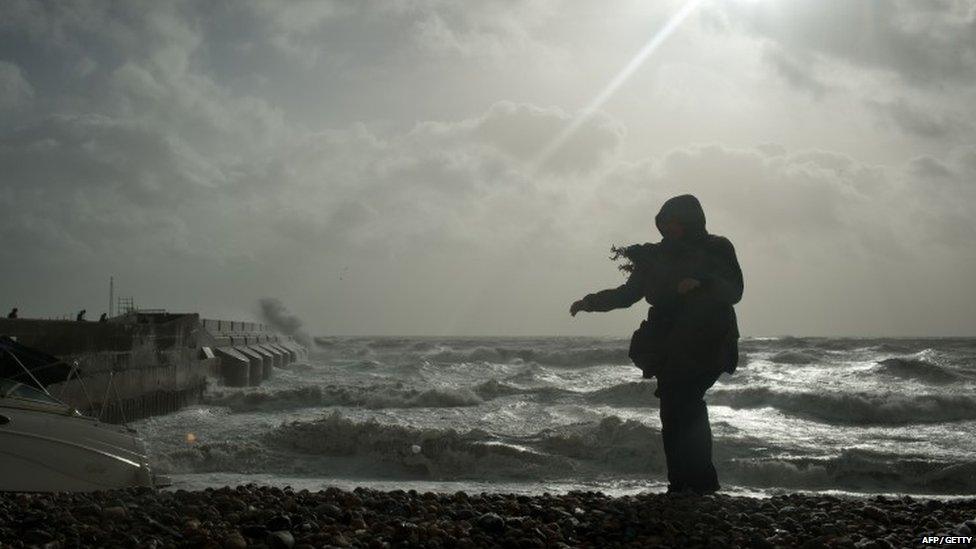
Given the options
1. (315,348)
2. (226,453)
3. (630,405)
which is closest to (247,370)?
(630,405)

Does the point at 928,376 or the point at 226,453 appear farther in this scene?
the point at 928,376

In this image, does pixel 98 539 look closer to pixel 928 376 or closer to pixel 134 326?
pixel 134 326

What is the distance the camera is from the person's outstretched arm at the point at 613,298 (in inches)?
276

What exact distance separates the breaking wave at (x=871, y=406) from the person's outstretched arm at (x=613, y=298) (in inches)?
527

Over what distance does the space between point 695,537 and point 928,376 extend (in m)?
28.6

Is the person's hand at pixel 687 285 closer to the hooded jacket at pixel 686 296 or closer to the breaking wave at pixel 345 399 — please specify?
the hooded jacket at pixel 686 296

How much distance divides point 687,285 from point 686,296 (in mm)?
294

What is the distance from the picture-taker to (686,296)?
6707 mm

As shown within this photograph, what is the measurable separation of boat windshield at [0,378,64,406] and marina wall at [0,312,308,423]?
54.8 inches

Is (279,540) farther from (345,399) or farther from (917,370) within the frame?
(917,370)

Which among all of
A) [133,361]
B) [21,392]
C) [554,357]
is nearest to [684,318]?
[21,392]

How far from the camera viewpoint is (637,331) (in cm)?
709

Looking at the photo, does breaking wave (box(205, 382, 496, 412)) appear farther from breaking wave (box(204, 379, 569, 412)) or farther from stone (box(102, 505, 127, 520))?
stone (box(102, 505, 127, 520))

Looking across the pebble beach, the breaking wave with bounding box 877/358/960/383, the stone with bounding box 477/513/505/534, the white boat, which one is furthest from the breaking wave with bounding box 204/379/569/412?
the breaking wave with bounding box 877/358/960/383
